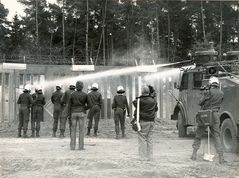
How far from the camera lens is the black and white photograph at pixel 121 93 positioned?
36.1ft

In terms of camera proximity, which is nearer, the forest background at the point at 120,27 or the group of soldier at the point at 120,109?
the group of soldier at the point at 120,109

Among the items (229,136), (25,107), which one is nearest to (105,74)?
(25,107)

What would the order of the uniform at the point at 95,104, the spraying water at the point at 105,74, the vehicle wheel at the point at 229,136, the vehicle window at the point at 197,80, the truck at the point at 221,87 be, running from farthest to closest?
the spraying water at the point at 105,74 < the uniform at the point at 95,104 < the vehicle window at the point at 197,80 < the truck at the point at 221,87 < the vehicle wheel at the point at 229,136

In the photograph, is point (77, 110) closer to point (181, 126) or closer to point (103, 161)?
point (103, 161)

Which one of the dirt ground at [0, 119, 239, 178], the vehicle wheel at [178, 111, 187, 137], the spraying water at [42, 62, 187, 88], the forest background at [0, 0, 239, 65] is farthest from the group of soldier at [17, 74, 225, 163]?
the forest background at [0, 0, 239, 65]

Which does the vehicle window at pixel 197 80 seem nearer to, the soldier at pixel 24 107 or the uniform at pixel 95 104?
the uniform at pixel 95 104

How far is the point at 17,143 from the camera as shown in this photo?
15.2 metres

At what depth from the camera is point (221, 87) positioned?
1335 centimetres

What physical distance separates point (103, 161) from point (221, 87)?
14.6ft

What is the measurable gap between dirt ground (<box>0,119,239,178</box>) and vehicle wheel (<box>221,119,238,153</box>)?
261mm

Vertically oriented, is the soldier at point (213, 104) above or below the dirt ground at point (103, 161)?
above

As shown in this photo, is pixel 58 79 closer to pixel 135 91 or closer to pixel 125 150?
pixel 135 91

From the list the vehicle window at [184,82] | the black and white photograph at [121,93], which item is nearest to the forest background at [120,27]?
the black and white photograph at [121,93]

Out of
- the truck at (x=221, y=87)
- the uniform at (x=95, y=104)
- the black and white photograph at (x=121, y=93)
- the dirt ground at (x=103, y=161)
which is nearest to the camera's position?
the dirt ground at (x=103, y=161)
